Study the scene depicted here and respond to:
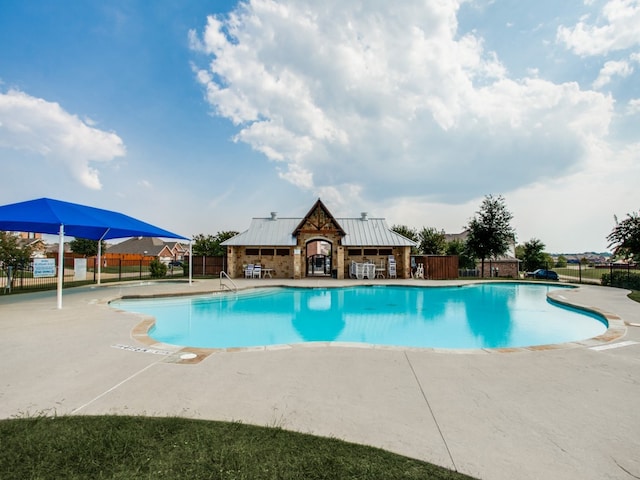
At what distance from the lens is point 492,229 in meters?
23.2

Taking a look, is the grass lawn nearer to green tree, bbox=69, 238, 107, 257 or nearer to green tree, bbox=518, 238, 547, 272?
green tree, bbox=518, 238, 547, 272

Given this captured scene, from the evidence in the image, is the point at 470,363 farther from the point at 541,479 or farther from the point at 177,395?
the point at 177,395

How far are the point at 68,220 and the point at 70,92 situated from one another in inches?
216

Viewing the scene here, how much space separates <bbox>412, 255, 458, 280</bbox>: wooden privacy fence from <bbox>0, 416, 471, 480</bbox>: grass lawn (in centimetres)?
2045

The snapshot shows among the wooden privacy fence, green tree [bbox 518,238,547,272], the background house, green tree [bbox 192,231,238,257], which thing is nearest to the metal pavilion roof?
the wooden privacy fence

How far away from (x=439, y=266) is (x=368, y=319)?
13765 millimetres

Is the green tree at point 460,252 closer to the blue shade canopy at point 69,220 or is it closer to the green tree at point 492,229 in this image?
the green tree at point 492,229

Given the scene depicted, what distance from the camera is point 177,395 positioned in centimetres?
340

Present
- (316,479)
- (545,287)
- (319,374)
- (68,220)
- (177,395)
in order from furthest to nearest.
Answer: (545,287) → (68,220) → (319,374) → (177,395) → (316,479)

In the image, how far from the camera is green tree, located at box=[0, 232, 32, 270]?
13008 millimetres

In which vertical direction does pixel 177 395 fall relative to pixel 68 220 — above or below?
below

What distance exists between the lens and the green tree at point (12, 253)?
42.7 feet

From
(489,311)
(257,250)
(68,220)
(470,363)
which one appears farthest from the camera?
(257,250)

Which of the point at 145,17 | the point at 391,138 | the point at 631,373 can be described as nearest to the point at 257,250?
the point at 391,138
